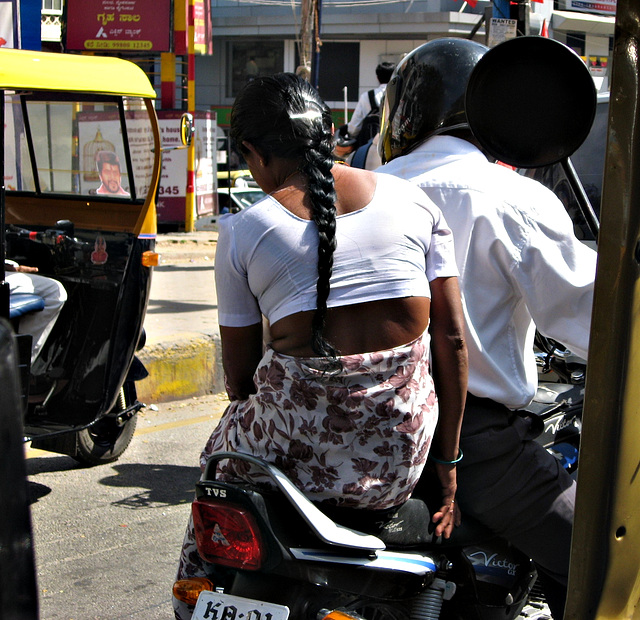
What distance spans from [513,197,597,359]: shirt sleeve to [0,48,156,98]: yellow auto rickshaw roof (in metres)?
2.54

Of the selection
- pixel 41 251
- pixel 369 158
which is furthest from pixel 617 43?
pixel 369 158

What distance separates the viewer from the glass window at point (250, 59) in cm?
3011

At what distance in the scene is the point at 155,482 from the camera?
15.0 ft

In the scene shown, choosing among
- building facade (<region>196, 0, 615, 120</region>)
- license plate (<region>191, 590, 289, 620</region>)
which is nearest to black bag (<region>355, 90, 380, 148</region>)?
license plate (<region>191, 590, 289, 620</region>)

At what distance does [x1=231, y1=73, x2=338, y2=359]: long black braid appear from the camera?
74.2 inches

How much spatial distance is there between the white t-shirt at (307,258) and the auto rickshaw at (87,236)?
244cm

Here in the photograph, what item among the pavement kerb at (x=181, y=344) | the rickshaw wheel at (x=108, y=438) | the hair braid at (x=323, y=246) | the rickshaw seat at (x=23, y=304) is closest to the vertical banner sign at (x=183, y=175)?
the pavement kerb at (x=181, y=344)

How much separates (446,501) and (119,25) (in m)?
14.6

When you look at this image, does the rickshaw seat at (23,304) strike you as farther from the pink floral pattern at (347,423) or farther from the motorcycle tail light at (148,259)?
the pink floral pattern at (347,423)

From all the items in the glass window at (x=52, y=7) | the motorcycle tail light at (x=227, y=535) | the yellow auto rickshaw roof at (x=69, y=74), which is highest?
the glass window at (x=52, y=7)

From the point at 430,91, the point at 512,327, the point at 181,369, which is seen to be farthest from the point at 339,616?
the point at 181,369

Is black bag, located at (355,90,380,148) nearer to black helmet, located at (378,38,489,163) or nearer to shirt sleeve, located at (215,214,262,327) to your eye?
black helmet, located at (378,38,489,163)

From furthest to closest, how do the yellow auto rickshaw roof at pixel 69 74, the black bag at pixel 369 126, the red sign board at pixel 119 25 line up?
the red sign board at pixel 119 25 → the black bag at pixel 369 126 → the yellow auto rickshaw roof at pixel 69 74

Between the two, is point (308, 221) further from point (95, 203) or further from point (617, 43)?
point (95, 203)
